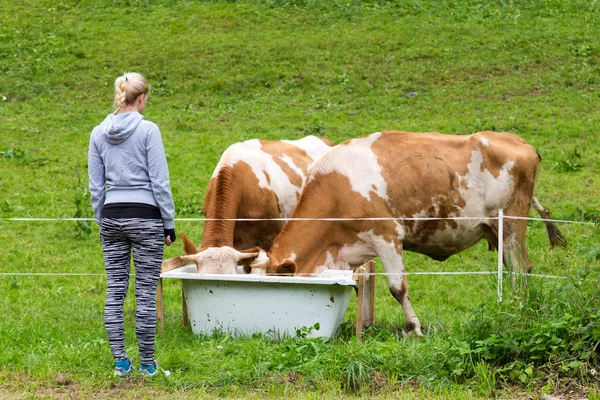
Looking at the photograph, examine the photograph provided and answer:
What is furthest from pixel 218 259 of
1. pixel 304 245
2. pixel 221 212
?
pixel 221 212

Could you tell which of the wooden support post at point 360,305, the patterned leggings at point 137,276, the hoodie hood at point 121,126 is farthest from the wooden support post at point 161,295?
the hoodie hood at point 121,126

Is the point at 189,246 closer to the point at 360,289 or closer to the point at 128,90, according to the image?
the point at 360,289

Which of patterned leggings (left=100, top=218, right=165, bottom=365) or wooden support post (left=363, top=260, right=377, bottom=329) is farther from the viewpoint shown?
wooden support post (left=363, top=260, right=377, bottom=329)

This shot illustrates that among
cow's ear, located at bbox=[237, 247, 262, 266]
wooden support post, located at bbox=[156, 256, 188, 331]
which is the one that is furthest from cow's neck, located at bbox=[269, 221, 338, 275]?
wooden support post, located at bbox=[156, 256, 188, 331]

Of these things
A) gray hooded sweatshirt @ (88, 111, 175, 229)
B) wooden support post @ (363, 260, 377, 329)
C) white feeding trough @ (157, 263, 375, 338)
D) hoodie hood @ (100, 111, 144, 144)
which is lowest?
wooden support post @ (363, 260, 377, 329)

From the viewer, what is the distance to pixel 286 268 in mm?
7945

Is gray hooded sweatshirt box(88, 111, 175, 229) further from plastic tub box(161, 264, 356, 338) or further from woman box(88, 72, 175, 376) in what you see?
plastic tub box(161, 264, 356, 338)

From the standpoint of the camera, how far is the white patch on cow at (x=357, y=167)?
847 cm

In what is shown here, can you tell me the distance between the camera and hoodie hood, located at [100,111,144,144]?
6.25 metres

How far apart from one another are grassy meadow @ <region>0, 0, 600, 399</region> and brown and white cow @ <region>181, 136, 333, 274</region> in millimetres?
1056

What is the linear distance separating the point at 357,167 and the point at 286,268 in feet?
4.41

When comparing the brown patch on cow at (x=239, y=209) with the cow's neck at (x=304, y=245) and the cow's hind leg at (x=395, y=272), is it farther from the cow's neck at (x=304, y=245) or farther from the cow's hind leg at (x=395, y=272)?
the cow's hind leg at (x=395, y=272)

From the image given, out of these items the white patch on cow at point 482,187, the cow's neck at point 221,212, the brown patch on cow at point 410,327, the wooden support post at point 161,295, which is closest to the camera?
the wooden support post at point 161,295

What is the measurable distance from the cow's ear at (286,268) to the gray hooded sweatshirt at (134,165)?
185 centimetres
